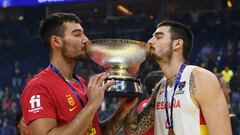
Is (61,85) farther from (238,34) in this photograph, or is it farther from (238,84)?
(238,34)

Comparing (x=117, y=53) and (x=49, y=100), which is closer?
(x=49, y=100)

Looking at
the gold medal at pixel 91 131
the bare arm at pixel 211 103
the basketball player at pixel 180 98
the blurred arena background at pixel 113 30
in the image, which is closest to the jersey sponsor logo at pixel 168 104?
the basketball player at pixel 180 98

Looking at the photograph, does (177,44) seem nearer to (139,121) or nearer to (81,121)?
(139,121)

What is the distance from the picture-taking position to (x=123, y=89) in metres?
2.53

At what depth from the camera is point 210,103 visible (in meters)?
2.63

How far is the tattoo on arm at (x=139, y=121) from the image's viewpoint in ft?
9.88

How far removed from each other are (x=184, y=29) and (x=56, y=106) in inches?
39.2

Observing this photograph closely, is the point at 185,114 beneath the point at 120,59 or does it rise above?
beneath

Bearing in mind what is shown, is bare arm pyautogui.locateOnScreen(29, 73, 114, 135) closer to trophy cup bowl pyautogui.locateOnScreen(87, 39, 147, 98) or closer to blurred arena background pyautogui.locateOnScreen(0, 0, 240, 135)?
trophy cup bowl pyautogui.locateOnScreen(87, 39, 147, 98)

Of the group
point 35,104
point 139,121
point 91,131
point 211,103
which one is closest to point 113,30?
point 139,121

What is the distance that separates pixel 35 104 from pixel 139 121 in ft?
2.59

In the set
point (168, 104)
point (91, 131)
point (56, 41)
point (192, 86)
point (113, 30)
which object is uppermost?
point (113, 30)

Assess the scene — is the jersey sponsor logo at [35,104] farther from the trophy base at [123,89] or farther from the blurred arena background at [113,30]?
the blurred arena background at [113,30]

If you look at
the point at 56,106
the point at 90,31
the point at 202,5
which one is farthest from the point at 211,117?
the point at 202,5
